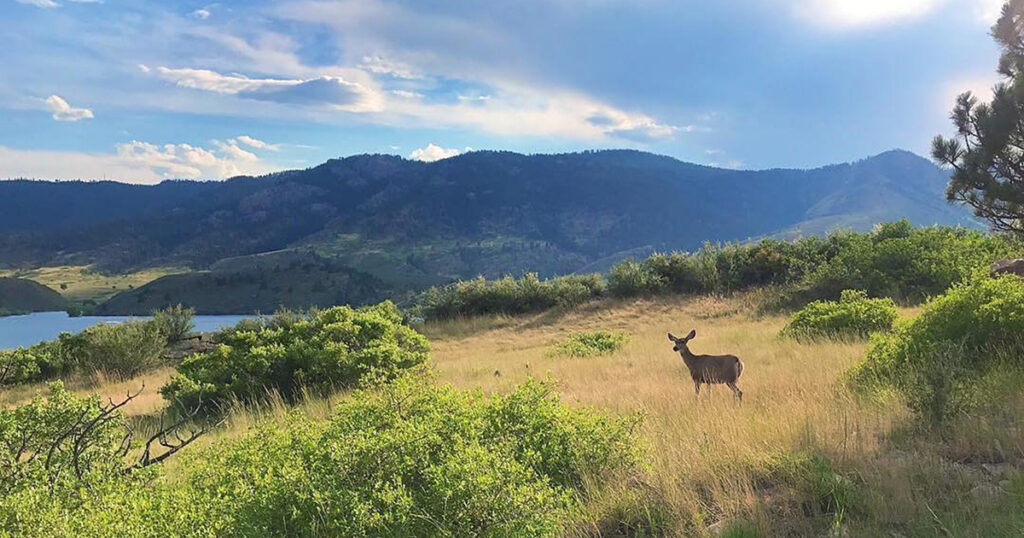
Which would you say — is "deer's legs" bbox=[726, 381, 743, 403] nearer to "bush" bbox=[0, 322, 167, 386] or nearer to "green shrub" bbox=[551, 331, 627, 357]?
"green shrub" bbox=[551, 331, 627, 357]

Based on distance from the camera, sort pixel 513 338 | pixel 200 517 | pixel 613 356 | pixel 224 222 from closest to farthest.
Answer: pixel 200 517 < pixel 613 356 < pixel 513 338 < pixel 224 222

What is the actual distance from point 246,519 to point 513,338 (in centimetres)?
1648

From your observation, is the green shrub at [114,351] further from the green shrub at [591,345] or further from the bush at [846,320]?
the bush at [846,320]

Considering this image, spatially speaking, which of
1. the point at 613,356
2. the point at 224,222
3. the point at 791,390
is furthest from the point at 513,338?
the point at 224,222

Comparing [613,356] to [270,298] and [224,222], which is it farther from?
[224,222]

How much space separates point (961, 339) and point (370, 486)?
6443 millimetres

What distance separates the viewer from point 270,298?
81.9m

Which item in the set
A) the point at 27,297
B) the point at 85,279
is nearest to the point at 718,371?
the point at 27,297

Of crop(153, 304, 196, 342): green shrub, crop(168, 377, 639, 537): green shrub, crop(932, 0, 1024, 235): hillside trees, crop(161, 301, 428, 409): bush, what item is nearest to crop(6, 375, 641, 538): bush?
crop(168, 377, 639, 537): green shrub

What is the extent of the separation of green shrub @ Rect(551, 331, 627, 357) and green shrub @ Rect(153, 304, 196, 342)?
41.3ft

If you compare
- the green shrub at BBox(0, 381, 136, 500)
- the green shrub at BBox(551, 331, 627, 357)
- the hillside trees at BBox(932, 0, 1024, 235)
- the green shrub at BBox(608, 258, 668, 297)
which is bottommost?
the green shrub at BBox(551, 331, 627, 357)

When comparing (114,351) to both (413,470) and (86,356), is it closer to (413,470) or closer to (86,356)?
(86,356)

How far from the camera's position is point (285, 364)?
987cm

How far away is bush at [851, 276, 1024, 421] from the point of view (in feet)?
18.6
